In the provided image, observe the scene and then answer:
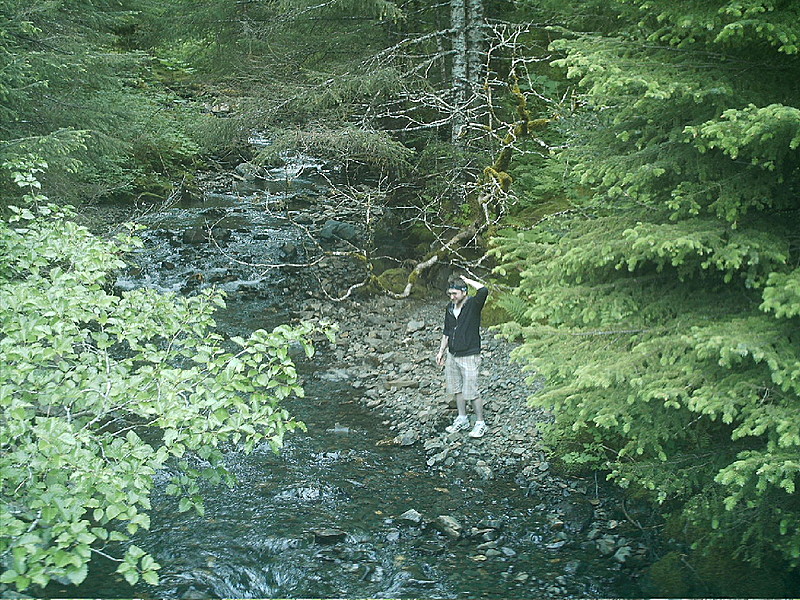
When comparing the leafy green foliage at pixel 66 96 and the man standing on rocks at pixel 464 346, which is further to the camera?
the leafy green foliage at pixel 66 96

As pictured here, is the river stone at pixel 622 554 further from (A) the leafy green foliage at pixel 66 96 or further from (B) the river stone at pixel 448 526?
(A) the leafy green foliage at pixel 66 96

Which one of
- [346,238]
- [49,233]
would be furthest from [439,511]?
[346,238]

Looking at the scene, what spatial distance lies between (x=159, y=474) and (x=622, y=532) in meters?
5.09

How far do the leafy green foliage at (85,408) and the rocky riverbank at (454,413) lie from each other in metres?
2.93

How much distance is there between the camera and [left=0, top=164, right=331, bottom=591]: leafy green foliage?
400 cm

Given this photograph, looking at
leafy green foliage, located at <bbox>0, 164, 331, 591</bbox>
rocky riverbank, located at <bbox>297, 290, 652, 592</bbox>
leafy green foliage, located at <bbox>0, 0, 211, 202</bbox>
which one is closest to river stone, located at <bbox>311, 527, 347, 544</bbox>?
rocky riverbank, located at <bbox>297, 290, 652, 592</bbox>

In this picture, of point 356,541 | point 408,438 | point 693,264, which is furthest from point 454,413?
point 693,264

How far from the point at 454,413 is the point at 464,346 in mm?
1396

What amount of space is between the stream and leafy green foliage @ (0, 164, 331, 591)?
1790 millimetres

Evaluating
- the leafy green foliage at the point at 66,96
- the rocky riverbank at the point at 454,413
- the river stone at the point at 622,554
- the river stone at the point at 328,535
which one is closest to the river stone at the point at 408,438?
the rocky riverbank at the point at 454,413

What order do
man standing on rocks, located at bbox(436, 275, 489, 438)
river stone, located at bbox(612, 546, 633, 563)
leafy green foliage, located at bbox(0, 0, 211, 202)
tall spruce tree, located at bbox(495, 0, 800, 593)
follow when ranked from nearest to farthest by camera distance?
tall spruce tree, located at bbox(495, 0, 800, 593) < river stone, located at bbox(612, 546, 633, 563) < man standing on rocks, located at bbox(436, 275, 489, 438) < leafy green foliage, located at bbox(0, 0, 211, 202)

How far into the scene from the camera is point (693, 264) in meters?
5.77

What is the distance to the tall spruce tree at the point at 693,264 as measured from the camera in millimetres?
4852

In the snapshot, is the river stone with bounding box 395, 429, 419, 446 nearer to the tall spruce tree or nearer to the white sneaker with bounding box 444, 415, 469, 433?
the white sneaker with bounding box 444, 415, 469, 433
